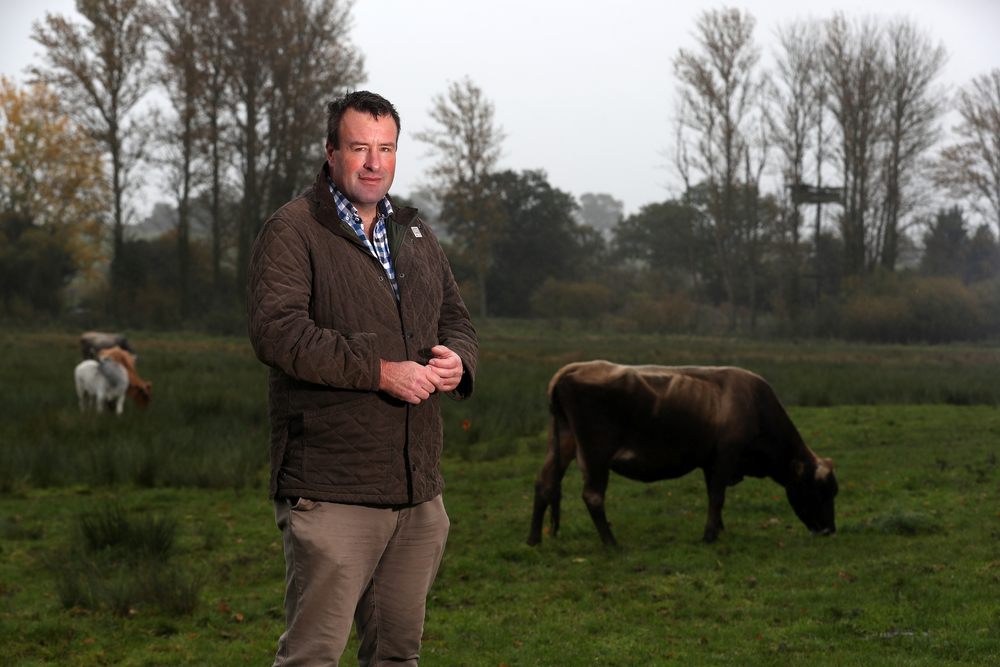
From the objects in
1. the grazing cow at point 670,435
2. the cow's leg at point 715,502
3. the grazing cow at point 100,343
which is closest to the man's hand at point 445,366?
the grazing cow at point 670,435

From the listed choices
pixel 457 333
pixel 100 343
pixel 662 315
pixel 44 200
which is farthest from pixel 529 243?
pixel 457 333

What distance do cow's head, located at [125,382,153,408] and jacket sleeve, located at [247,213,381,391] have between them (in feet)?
42.6

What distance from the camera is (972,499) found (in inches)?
339

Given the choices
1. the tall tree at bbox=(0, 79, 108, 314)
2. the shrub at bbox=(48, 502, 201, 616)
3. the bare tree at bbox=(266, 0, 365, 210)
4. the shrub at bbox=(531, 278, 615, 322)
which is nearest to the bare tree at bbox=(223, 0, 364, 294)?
the bare tree at bbox=(266, 0, 365, 210)

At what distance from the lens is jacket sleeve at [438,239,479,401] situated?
9.77 ft

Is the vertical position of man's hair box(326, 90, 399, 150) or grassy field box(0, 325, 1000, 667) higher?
man's hair box(326, 90, 399, 150)

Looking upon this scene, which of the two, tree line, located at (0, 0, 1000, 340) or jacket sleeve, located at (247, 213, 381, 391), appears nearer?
jacket sleeve, located at (247, 213, 381, 391)

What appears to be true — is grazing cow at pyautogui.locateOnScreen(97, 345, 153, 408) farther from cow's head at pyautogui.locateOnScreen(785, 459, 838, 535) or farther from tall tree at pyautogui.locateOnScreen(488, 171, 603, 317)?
tall tree at pyautogui.locateOnScreen(488, 171, 603, 317)

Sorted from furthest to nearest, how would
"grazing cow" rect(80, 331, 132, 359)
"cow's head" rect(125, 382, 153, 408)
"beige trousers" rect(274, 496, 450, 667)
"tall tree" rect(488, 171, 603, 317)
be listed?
1. "tall tree" rect(488, 171, 603, 317)
2. "grazing cow" rect(80, 331, 132, 359)
3. "cow's head" rect(125, 382, 153, 408)
4. "beige trousers" rect(274, 496, 450, 667)

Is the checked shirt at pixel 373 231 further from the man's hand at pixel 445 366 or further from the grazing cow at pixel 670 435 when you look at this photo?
the grazing cow at pixel 670 435

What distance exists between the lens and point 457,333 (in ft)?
10.1

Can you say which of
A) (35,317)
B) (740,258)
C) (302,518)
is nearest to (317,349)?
(302,518)

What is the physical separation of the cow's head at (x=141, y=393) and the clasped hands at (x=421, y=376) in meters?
13.0

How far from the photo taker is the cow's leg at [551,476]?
24.5 ft
